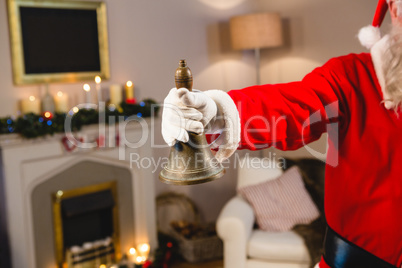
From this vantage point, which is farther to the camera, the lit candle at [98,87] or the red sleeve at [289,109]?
the lit candle at [98,87]

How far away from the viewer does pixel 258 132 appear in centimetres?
95

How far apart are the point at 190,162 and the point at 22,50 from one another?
2.48m

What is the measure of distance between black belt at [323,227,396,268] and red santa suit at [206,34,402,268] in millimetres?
15

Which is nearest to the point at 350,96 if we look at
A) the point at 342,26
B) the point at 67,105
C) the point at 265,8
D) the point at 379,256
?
the point at 379,256

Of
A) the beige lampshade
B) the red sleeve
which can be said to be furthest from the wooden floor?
the red sleeve

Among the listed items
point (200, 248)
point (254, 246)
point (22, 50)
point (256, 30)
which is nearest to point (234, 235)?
Answer: point (254, 246)

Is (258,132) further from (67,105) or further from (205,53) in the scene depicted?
(205,53)

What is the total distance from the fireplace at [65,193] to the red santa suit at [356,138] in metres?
2.11

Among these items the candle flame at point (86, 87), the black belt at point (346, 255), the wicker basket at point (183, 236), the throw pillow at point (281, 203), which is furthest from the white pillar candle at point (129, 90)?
the black belt at point (346, 255)

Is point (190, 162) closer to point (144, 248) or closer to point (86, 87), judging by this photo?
point (86, 87)

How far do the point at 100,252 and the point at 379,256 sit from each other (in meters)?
2.48

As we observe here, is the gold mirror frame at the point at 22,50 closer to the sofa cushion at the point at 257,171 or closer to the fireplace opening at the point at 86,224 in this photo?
the fireplace opening at the point at 86,224

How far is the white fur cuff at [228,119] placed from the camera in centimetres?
89

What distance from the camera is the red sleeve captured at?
945 millimetres
